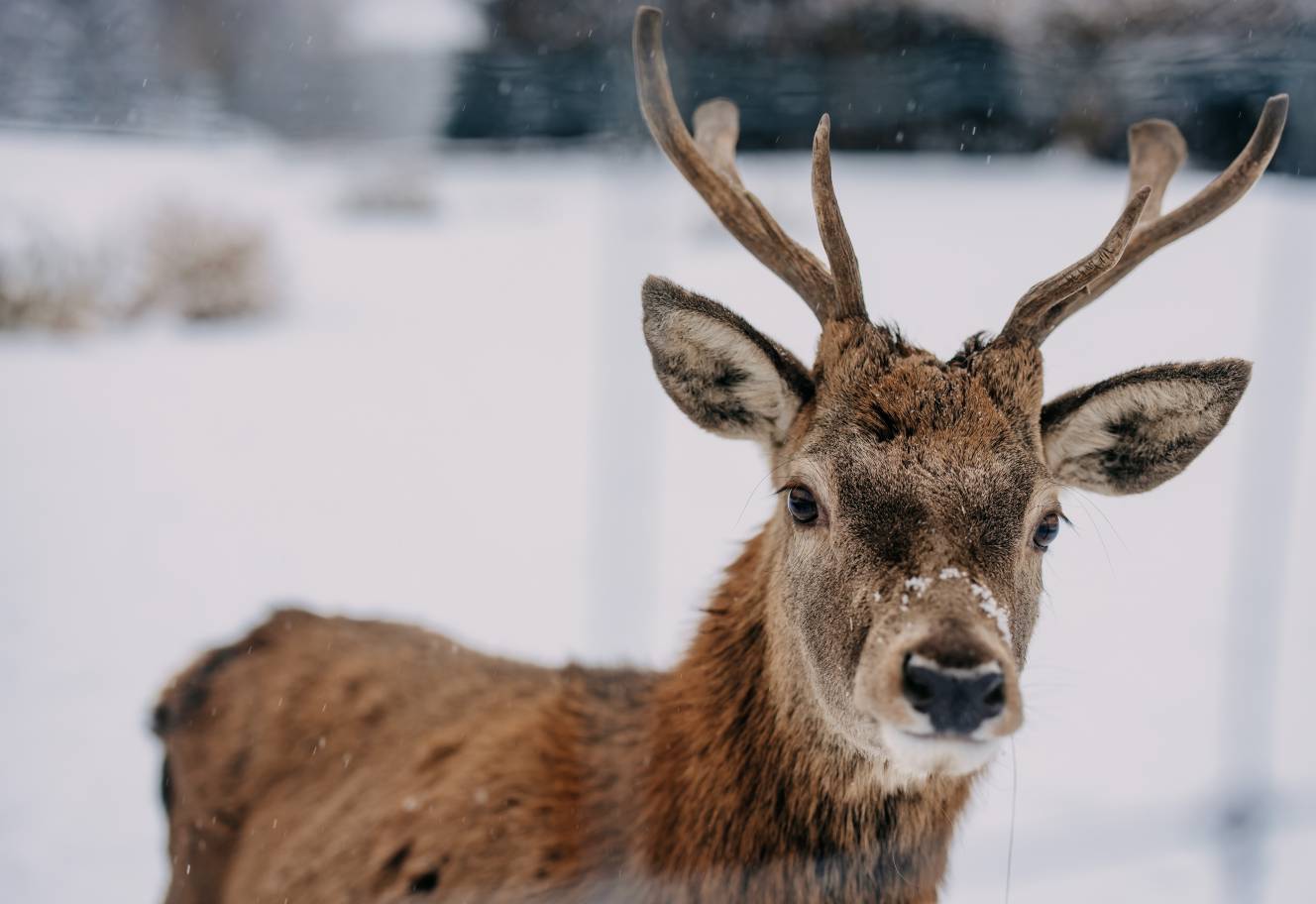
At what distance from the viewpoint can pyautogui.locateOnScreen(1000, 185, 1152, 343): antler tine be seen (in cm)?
237

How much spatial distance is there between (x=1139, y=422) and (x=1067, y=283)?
0.46 meters

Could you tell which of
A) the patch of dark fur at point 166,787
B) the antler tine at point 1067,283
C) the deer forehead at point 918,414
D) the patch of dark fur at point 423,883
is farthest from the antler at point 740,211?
the patch of dark fur at point 166,787

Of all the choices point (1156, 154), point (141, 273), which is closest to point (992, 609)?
point (1156, 154)

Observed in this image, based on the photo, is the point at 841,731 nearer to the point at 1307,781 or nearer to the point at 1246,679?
the point at 1246,679

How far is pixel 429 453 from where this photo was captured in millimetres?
7871

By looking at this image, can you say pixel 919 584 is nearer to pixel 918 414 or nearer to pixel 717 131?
pixel 918 414

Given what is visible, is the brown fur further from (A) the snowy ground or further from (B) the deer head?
(A) the snowy ground

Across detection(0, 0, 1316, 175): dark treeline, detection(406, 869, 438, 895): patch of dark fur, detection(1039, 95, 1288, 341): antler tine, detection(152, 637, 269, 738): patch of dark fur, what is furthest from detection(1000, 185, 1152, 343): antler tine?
detection(0, 0, 1316, 175): dark treeline

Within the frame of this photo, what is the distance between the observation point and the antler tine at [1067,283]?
7.77 feet

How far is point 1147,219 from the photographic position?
3043mm

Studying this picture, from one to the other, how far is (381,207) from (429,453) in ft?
24.5

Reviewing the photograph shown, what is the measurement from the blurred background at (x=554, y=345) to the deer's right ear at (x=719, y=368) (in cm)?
17

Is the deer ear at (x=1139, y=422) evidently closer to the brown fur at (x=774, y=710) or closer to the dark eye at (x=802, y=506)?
the brown fur at (x=774, y=710)

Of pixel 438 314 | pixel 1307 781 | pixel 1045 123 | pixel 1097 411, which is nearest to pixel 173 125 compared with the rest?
Answer: pixel 438 314
